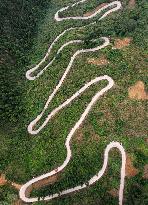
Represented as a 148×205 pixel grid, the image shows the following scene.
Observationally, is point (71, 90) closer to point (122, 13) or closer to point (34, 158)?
point (34, 158)

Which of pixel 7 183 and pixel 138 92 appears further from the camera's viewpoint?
pixel 138 92

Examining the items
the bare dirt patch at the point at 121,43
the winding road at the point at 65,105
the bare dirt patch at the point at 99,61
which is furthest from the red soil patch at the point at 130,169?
the bare dirt patch at the point at 121,43

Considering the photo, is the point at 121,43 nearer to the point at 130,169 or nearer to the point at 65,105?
the point at 65,105

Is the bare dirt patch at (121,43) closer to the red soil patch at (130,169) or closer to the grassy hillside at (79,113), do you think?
the grassy hillside at (79,113)

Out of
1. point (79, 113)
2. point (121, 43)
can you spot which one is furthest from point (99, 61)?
point (79, 113)

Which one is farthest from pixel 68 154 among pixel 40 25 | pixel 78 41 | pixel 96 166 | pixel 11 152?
pixel 40 25

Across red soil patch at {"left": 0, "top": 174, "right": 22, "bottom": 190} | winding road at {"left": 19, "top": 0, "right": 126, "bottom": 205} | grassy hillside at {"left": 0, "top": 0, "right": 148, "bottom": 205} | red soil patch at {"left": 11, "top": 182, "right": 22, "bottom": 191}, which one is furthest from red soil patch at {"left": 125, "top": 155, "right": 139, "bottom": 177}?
red soil patch at {"left": 0, "top": 174, "right": 22, "bottom": 190}
